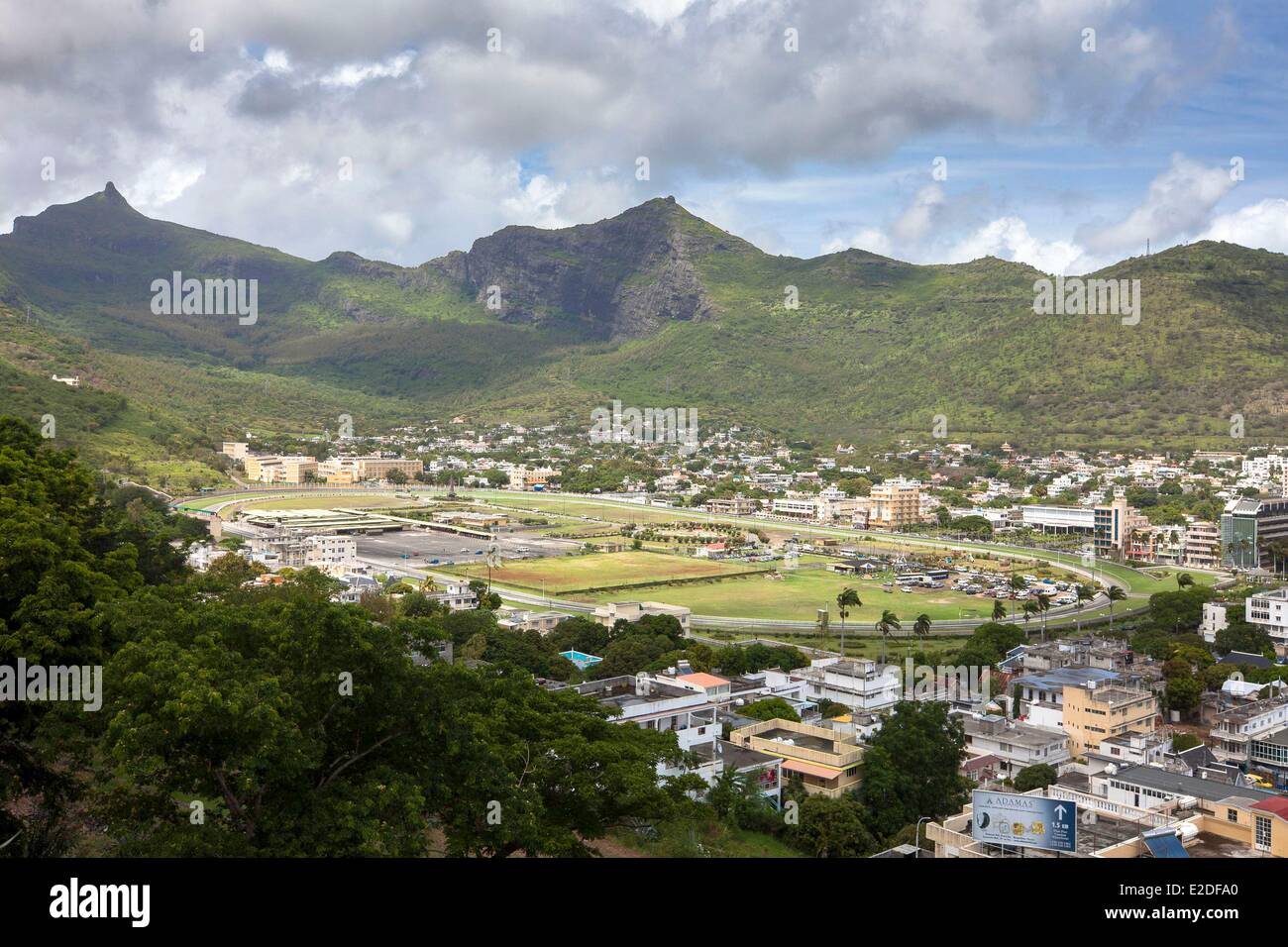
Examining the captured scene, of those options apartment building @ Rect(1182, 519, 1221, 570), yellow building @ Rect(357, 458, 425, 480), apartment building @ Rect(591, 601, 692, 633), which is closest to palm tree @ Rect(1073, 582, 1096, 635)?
apartment building @ Rect(1182, 519, 1221, 570)

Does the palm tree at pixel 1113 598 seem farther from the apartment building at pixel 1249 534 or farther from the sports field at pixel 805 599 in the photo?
the apartment building at pixel 1249 534

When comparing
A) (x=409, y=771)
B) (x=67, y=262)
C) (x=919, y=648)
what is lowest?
(x=919, y=648)

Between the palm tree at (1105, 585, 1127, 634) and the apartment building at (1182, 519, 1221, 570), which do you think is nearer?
the palm tree at (1105, 585, 1127, 634)

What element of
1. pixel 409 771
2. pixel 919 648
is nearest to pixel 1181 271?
pixel 919 648

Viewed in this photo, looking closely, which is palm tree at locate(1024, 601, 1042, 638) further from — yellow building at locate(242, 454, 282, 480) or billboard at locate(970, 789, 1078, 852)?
yellow building at locate(242, 454, 282, 480)
